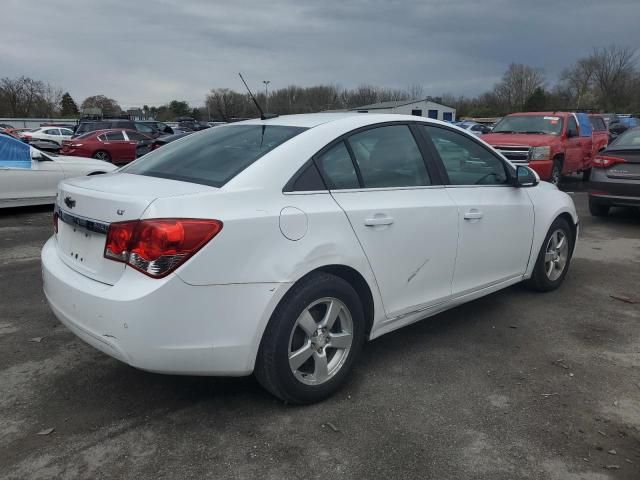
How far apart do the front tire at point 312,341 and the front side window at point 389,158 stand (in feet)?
Result: 2.41

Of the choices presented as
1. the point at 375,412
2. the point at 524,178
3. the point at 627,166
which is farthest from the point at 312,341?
the point at 627,166

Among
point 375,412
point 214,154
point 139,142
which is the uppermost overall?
point 214,154

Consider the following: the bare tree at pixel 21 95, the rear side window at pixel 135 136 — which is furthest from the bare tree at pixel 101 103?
the rear side window at pixel 135 136

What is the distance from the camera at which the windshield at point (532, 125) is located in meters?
12.1

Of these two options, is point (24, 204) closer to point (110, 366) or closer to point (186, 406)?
point (110, 366)

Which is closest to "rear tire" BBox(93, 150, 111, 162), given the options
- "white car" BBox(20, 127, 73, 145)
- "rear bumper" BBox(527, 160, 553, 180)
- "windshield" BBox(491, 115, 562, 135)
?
"white car" BBox(20, 127, 73, 145)

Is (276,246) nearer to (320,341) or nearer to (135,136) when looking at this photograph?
(320,341)

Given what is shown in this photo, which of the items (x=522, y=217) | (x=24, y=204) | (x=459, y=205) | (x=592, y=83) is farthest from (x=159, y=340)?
(x=592, y=83)

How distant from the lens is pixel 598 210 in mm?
9320

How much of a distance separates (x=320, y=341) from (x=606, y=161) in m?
7.46

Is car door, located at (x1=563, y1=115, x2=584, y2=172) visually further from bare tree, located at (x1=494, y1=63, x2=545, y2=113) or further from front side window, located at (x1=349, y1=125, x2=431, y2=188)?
bare tree, located at (x1=494, y1=63, x2=545, y2=113)

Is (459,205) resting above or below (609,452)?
above

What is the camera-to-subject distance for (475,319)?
443cm

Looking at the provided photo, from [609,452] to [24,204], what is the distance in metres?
9.35
